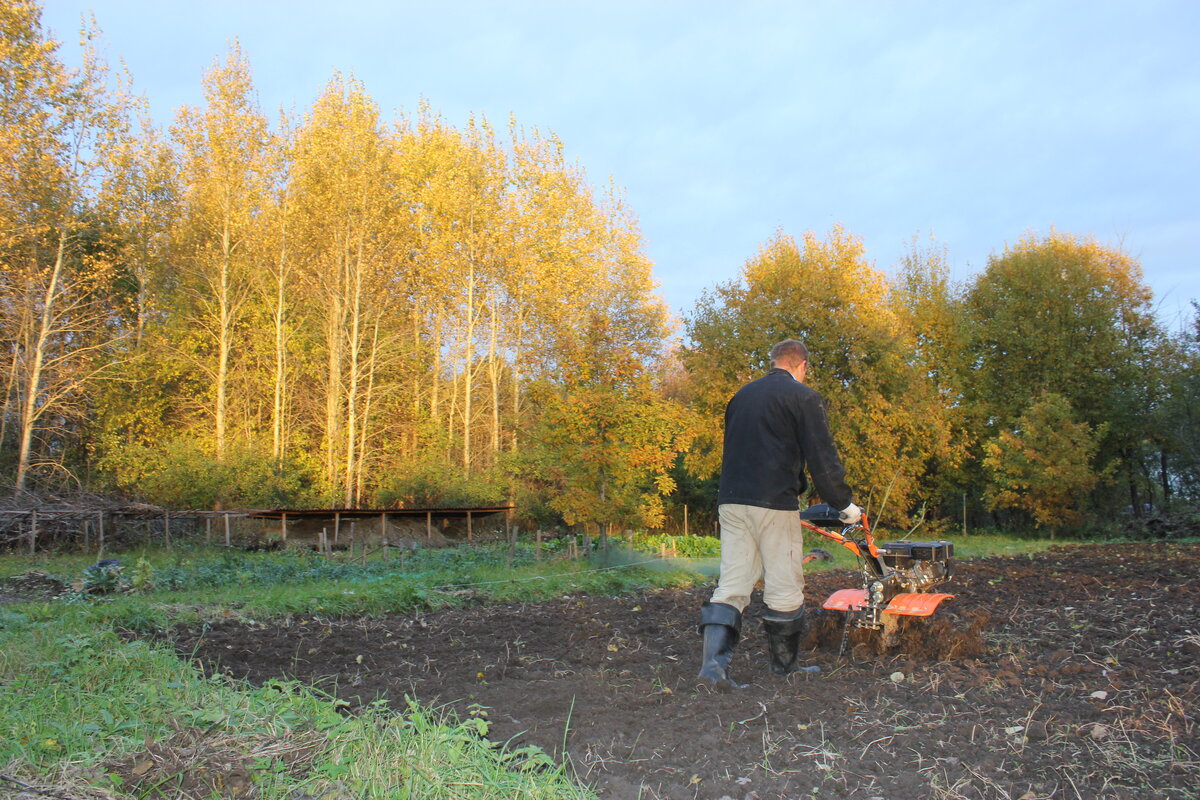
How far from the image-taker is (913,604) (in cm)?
524

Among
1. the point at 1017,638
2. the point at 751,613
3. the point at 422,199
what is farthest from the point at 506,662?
the point at 422,199

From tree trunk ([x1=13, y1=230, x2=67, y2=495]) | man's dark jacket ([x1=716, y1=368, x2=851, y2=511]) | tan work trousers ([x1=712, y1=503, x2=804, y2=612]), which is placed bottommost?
tan work trousers ([x1=712, y1=503, x2=804, y2=612])

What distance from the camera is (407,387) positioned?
2961 cm

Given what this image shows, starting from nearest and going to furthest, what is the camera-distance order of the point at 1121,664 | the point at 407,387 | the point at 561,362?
the point at 1121,664
the point at 561,362
the point at 407,387

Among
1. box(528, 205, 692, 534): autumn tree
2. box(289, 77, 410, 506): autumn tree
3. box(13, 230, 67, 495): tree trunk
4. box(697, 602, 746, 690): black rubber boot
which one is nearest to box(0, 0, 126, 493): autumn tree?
box(13, 230, 67, 495): tree trunk

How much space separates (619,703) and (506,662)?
1.52m

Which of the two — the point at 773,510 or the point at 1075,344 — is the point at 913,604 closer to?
the point at 773,510

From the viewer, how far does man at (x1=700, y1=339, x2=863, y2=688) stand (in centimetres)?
496

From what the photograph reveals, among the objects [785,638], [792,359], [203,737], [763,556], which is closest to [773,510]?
[763,556]

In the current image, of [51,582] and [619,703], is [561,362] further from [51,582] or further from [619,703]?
[619,703]

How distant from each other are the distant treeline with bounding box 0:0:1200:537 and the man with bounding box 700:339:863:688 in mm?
16539

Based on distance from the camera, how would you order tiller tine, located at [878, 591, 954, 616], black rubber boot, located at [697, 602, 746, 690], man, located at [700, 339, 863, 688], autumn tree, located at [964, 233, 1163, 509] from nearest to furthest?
black rubber boot, located at [697, 602, 746, 690] < man, located at [700, 339, 863, 688] < tiller tine, located at [878, 591, 954, 616] < autumn tree, located at [964, 233, 1163, 509]

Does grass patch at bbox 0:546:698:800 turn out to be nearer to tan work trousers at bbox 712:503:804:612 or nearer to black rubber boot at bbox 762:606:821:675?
tan work trousers at bbox 712:503:804:612

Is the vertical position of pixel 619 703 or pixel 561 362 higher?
pixel 561 362
